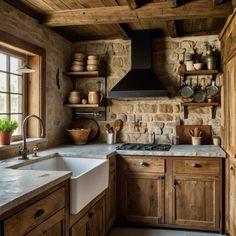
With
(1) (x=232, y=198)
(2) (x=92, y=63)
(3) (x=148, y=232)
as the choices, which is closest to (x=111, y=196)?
(3) (x=148, y=232)

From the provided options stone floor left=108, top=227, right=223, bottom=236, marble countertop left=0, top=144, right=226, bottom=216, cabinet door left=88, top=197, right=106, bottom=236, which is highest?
marble countertop left=0, top=144, right=226, bottom=216

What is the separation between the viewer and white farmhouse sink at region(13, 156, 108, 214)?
7.39ft

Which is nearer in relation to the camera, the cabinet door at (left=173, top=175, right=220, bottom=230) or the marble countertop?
the marble countertop

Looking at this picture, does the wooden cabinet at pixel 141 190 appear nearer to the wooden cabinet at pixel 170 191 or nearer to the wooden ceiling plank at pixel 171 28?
the wooden cabinet at pixel 170 191

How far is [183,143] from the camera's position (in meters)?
4.05

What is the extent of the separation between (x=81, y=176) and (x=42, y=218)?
528 mm

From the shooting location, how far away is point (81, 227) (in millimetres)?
2461

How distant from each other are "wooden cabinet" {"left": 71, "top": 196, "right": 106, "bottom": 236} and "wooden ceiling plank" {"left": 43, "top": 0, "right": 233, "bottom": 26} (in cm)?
187

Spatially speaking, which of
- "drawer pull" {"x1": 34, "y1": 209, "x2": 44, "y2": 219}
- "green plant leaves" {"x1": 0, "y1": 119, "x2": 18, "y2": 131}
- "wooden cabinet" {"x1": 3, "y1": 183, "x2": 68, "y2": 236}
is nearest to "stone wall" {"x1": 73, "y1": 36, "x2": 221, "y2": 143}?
"green plant leaves" {"x1": 0, "y1": 119, "x2": 18, "y2": 131}

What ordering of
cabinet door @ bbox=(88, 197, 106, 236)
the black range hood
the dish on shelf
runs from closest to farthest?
cabinet door @ bbox=(88, 197, 106, 236), the black range hood, the dish on shelf

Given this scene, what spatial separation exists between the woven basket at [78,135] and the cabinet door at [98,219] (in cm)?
114

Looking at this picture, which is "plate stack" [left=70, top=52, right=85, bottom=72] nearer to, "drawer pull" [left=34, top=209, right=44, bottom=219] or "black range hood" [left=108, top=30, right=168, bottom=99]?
"black range hood" [left=108, top=30, right=168, bottom=99]

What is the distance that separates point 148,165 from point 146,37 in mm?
1696

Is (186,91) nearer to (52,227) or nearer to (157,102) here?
(157,102)
